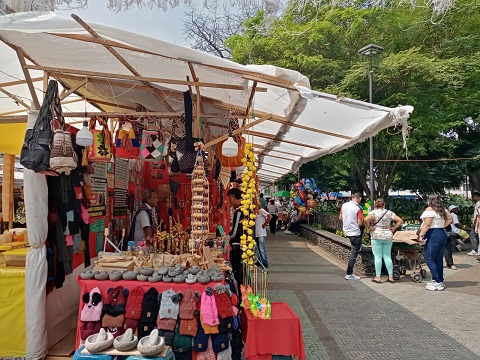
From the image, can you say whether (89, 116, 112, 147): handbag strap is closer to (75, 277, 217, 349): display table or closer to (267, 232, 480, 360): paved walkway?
(75, 277, 217, 349): display table

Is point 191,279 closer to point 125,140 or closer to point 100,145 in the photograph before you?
point 100,145

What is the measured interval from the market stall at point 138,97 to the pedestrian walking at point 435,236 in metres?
2.59

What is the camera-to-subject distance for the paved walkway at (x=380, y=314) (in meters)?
5.14

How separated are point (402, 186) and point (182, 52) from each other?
2202cm

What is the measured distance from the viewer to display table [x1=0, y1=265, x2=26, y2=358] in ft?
14.5

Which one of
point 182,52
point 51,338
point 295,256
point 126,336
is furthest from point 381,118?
point 295,256

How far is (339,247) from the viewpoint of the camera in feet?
40.7

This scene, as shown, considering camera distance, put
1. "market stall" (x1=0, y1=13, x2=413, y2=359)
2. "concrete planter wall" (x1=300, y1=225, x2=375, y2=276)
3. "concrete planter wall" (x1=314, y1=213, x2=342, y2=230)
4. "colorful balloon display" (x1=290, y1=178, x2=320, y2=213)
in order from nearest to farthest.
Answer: "market stall" (x1=0, y1=13, x2=413, y2=359)
"concrete planter wall" (x1=300, y1=225, x2=375, y2=276)
"concrete planter wall" (x1=314, y1=213, x2=342, y2=230)
"colorful balloon display" (x1=290, y1=178, x2=320, y2=213)

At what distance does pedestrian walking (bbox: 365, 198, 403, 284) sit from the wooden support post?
23.3ft

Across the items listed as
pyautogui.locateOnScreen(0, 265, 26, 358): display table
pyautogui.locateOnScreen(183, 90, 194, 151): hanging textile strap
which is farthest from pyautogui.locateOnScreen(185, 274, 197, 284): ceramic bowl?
pyautogui.locateOnScreen(0, 265, 26, 358): display table

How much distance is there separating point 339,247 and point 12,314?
981 cm

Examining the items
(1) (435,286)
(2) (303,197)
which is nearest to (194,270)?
(1) (435,286)

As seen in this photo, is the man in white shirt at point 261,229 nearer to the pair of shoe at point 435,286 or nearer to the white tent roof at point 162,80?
the white tent roof at point 162,80

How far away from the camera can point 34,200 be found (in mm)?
4285
